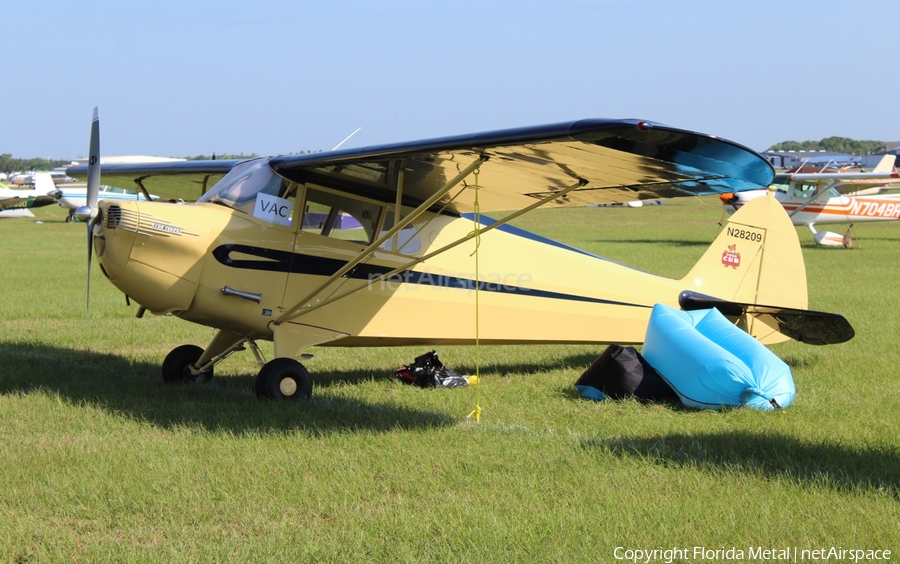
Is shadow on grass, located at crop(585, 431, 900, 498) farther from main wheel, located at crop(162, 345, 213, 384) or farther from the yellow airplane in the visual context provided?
main wheel, located at crop(162, 345, 213, 384)

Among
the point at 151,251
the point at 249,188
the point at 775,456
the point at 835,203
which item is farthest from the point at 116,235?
the point at 835,203

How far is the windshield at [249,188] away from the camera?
7.92 m

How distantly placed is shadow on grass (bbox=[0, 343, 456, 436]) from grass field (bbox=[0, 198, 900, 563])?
34mm

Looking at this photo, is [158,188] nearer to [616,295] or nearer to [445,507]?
[616,295]

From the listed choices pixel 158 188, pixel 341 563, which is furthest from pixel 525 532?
pixel 158 188

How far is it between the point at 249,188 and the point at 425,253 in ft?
5.82

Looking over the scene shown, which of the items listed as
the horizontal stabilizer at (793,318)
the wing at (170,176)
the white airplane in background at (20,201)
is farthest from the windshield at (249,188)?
the white airplane in background at (20,201)

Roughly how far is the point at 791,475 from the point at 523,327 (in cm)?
394

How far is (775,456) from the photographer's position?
19.3ft

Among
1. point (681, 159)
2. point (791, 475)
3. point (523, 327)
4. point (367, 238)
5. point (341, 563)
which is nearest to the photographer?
point (341, 563)

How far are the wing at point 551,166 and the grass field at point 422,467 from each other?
1.89 metres

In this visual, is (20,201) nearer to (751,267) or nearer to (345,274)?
(345,274)

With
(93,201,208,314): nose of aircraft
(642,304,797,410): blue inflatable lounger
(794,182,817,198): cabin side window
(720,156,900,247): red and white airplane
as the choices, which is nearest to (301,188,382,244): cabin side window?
(93,201,208,314): nose of aircraft

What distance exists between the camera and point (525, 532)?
14.9ft
